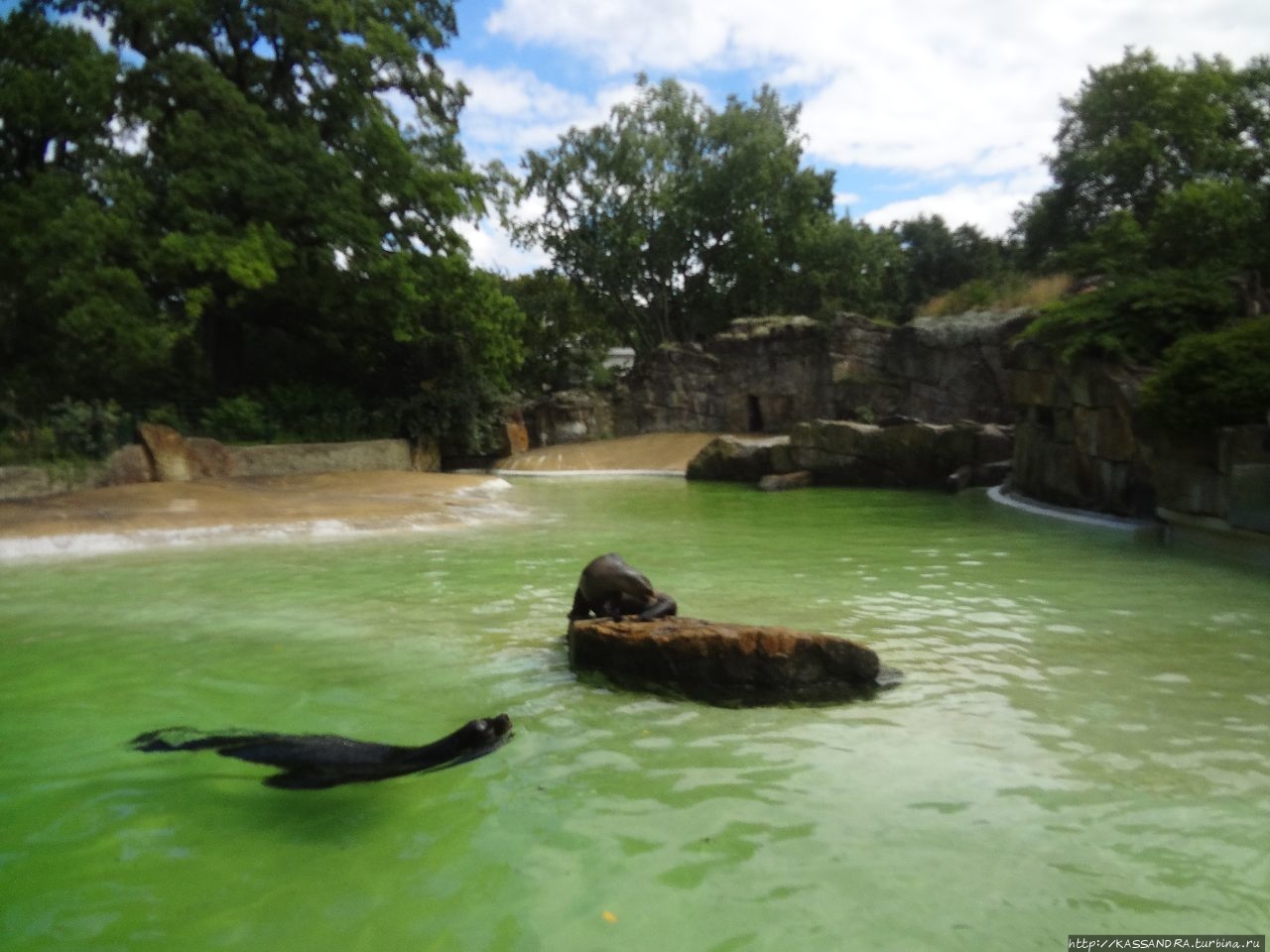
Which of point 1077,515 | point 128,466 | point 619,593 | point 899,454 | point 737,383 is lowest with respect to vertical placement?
point 1077,515

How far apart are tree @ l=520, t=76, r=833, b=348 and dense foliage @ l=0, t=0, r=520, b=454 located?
11.9 meters

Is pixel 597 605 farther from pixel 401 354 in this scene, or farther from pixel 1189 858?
pixel 401 354

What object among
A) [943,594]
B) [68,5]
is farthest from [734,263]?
[943,594]

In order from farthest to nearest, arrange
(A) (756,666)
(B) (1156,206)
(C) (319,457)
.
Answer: (B) (1156,206) → (C) (319,457) → (A) (756,666)

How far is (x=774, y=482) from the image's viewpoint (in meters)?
21.5

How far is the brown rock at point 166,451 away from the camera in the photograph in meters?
17.6

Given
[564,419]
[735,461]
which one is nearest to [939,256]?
[564,419]

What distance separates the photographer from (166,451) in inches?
703

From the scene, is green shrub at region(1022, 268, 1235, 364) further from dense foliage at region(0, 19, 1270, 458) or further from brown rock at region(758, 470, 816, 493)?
brown rock at region(758, 470, 816, 493)

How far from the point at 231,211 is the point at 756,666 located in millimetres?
19589

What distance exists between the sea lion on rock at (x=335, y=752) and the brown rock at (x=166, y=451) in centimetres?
1382

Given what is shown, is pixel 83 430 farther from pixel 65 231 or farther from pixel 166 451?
pixel 65 231

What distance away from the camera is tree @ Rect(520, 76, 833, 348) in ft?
123

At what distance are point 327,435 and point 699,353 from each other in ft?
47.5
